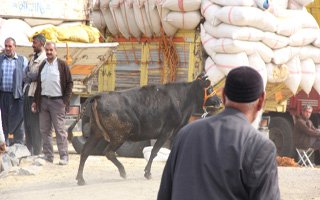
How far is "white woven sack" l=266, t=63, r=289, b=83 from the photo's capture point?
48.9 feet

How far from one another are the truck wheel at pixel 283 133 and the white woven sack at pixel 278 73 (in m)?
2.80

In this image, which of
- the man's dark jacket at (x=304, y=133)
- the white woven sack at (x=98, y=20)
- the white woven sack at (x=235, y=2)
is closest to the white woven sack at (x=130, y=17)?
the white woven sack at (x=98, y=20)

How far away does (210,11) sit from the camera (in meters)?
14.5

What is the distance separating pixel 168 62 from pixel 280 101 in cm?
253

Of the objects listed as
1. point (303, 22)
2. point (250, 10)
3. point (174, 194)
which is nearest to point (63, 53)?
point (250, 10)

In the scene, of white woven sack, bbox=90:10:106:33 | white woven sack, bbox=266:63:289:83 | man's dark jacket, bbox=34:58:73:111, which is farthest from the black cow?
white woven sack, bbox=90:10:106:33

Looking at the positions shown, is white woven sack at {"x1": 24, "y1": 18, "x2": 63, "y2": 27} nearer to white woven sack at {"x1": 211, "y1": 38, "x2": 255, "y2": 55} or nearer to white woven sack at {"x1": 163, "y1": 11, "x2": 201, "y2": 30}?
white woven sack at {"x1": 163, "y1": 11, "x2": 201, "y2": 30}

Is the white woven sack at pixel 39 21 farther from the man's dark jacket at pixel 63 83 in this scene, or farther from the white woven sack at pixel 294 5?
the white woven sack at pixel 294 5

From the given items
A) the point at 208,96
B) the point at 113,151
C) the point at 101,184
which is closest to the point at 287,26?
the point at 208,96

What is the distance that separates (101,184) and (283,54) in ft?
15.7

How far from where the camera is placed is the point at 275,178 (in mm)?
4234

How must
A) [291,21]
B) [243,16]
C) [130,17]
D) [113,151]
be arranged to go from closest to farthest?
[113,151], [243,16], [291,21], [130,17]

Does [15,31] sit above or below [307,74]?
above

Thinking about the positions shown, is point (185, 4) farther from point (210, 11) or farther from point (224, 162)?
point (224, 162)
